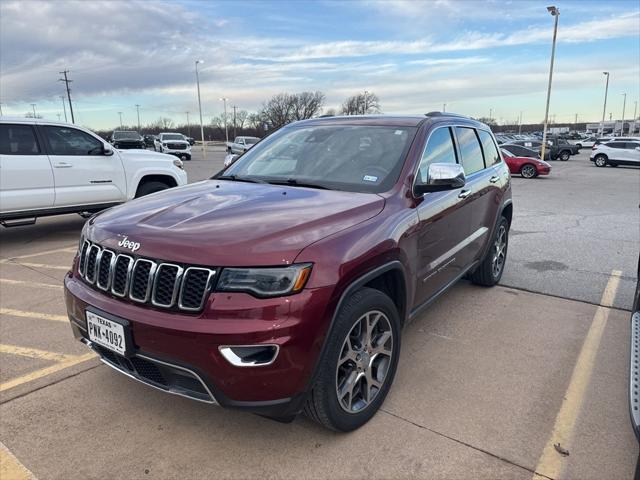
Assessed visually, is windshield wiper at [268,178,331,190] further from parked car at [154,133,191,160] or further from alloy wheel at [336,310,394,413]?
parked car at [154,133,191,160]

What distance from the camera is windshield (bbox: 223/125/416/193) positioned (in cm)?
333

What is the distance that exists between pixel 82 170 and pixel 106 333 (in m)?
5.96

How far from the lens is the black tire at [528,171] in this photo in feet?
72.4

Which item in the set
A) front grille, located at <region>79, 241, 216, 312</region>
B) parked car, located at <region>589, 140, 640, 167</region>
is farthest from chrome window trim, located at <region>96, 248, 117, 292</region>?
parked car, located at <region>589, 140, 640, 167</region>

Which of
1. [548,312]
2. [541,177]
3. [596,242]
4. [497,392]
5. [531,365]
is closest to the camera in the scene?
[497,392]

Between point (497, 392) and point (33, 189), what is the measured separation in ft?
22.5

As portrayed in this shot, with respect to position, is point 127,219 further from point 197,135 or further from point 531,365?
point 197,135

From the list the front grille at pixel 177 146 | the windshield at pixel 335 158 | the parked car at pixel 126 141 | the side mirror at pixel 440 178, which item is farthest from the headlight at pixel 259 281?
the front grille at pixel 177 146

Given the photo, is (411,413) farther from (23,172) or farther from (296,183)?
(23,172)

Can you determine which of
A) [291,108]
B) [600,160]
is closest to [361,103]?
[291,108]

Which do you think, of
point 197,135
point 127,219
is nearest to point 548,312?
point 127,219

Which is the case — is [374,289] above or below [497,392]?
above

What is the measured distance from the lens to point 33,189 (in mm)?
7105

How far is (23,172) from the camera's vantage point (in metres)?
6.98
